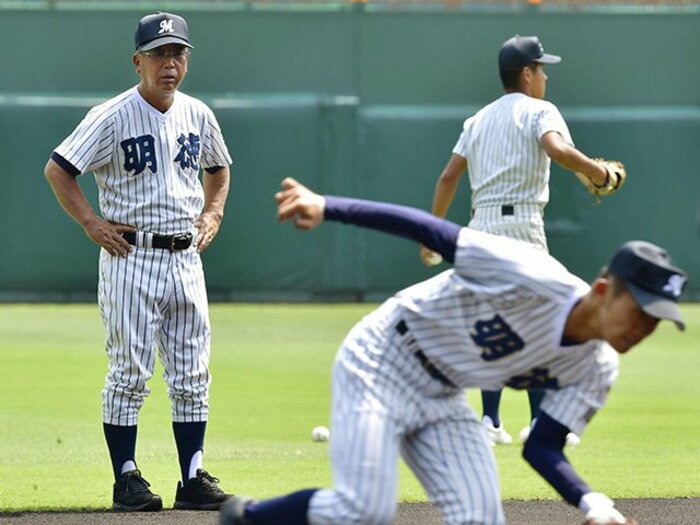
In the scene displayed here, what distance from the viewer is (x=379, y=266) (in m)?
15.9

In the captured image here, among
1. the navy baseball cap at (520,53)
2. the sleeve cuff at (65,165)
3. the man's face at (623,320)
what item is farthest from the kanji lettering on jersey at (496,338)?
the navy baseball cap at (520,53)

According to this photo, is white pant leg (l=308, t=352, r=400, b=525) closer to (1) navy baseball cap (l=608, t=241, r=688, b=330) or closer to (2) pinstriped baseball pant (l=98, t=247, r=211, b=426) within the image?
(1) navy baseball cap (l=608, t=241, r=688, b=330)

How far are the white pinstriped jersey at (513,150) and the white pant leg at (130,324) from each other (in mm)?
1773

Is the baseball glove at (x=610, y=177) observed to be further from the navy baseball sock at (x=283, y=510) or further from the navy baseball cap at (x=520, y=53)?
the navy baseball sock at (x=283, y=510)

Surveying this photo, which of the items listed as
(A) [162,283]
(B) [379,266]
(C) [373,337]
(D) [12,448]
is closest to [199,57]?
(B) [379,266]

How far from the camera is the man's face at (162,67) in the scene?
607cm

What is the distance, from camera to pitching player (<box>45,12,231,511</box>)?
6027 millimetres

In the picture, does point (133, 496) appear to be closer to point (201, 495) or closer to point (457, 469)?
point (201, 495)

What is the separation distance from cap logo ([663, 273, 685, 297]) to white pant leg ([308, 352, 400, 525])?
86 centimetres

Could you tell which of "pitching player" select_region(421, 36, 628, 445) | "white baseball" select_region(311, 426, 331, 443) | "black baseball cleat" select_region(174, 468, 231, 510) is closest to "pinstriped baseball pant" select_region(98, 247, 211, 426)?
"black baseball cleat" select_region(174, 468, 231, 510)

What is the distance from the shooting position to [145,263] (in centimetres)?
607

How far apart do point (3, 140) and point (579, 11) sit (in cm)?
661

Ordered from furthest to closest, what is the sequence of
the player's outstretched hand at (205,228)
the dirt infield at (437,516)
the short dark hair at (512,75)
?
the short dark hair at (512,75) < the player's outstretched hand at (205,228) < the dirt infield at (437,516)

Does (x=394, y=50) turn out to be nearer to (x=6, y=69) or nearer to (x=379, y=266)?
(x=379, y=266)
